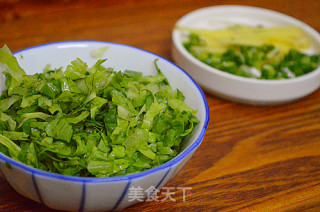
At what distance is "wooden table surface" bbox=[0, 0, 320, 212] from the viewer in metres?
1.00

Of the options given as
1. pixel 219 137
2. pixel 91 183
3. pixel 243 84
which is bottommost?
pixel 219 137

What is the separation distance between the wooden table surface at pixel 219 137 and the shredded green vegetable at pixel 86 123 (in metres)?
0.19

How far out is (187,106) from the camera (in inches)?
39.0

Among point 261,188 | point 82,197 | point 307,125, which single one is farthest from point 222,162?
point 82,197

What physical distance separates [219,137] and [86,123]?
0.56 m

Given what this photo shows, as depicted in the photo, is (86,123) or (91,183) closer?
(91,183)

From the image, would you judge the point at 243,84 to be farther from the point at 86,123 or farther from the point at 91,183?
the point at 91,183

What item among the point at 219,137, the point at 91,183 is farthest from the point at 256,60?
the point at 91,183

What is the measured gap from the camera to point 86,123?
84 centimetres

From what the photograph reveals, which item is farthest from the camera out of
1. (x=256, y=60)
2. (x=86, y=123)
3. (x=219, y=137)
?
(x=256, y=60)

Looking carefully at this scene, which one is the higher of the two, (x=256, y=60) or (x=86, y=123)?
(x=86, y=123)

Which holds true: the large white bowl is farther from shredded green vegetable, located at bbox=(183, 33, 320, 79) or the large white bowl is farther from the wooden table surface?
shredded green vegetable, located at bbox=(183, 33, 320, 79)

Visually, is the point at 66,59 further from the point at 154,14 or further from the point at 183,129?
the point at 154,14

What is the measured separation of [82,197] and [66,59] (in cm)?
56
